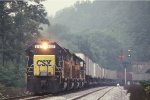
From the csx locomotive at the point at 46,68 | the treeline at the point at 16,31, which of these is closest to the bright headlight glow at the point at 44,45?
the csx locomotive at the point at 46,68

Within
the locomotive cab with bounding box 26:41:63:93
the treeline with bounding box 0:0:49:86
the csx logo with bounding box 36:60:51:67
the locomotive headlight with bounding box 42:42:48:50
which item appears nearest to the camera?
the locomotive cab with bounding box 26:41:63:93

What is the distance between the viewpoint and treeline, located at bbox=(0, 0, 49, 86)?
67.1m

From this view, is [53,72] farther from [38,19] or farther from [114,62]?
[114,62]

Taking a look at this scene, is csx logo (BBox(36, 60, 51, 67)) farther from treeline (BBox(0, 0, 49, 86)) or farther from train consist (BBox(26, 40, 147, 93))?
treeline (BBox(0, 0, 49, 86))

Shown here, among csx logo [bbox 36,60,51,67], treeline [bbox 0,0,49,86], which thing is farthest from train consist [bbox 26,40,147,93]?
treeline [bbox 0,0,49,86]

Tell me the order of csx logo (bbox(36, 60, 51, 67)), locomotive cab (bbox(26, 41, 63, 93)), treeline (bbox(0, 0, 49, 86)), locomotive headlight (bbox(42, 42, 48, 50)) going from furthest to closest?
treeline (bbox(0, 0, 49, 86)), locomotive headlight (bbox(42, 42, 48, 50)), csx logo (bbox(36, 60, 51, 67)), locomotive cab (bbox(26, 41, 63, 93))

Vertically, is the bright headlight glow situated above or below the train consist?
above

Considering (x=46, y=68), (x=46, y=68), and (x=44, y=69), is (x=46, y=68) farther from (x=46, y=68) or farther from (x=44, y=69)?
(x=44, y=69)

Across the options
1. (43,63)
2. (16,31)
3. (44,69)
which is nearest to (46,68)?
(44,69)

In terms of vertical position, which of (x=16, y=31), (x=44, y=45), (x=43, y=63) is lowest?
(x=43, y=63)

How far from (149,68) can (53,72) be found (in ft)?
414

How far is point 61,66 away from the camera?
114ft

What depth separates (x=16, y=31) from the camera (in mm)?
70875

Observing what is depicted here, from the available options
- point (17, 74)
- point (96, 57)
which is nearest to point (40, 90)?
point (17, 74)
